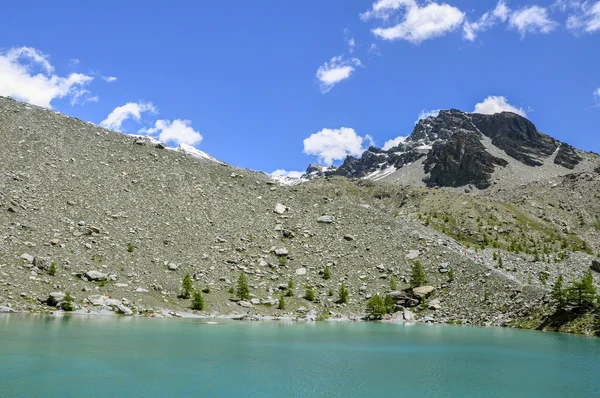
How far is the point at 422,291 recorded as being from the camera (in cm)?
9088

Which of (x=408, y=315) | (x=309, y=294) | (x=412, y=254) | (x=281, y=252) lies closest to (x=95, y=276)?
(x=309, y=294)

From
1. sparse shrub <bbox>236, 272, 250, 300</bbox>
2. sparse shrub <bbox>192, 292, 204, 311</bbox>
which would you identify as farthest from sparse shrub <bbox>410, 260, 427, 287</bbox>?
sparse shrub <bbox>192, 292, 204, 311</bbox>

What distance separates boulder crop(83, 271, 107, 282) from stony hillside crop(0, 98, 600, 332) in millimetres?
209

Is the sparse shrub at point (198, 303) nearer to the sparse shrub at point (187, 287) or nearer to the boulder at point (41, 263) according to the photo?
the sparse shrub at point (187, 287)

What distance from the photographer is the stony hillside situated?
72938 mm

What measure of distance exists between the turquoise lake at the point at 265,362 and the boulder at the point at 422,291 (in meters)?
27.4

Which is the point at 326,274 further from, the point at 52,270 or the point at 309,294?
the point at 52,270

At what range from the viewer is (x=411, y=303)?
9012cm

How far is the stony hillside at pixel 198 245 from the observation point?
72.9 metres

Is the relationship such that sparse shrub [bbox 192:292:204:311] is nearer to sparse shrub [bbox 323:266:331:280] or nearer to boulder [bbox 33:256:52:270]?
boulder [bbox 33:256:52:270]

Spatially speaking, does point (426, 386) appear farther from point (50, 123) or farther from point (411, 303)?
point (50, 123)

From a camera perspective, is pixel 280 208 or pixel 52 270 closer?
pixel 52 270

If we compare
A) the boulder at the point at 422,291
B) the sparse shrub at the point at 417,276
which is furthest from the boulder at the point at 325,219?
the boulder at the point at 422,291

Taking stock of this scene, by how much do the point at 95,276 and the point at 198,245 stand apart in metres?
22.5
